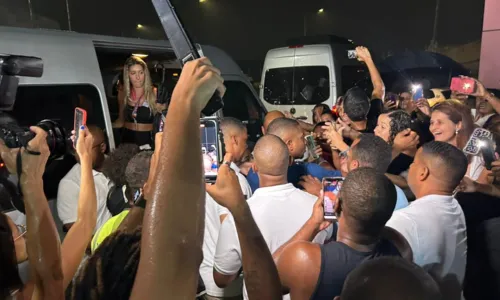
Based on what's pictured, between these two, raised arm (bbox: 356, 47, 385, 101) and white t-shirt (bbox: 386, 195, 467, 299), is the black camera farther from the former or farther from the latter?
raised arm (bbox: 356, 47, 385, 101)

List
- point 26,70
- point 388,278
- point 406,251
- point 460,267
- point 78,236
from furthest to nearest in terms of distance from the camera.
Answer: point 460,267
point 406,251
point 78,236
point 26,70
point 388,278

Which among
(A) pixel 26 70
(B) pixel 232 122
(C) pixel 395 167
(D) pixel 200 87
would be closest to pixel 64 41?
(B) pixel 232 122

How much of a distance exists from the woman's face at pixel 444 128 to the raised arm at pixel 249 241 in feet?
8.07

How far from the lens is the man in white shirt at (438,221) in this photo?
221 centimetres

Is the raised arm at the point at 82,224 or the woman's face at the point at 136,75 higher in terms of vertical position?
the woman's face at the point at 136,75

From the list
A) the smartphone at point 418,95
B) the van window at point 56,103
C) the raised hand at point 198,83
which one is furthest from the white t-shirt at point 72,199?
the smartphone at point 418,95

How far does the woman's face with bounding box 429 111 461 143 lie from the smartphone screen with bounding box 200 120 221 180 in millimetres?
2110

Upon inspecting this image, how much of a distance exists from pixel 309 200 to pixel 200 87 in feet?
5.50

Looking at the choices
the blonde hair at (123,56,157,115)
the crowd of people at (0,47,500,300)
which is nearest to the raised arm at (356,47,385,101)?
the crowd of people at (0,47,500,300)

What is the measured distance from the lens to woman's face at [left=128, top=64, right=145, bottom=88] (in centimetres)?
496

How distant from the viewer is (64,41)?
3904mm

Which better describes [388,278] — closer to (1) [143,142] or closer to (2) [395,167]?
(2) [395,167]

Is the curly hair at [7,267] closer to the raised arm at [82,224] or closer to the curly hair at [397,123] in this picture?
the raised arm at [82,224]

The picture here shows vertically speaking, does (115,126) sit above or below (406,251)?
above
